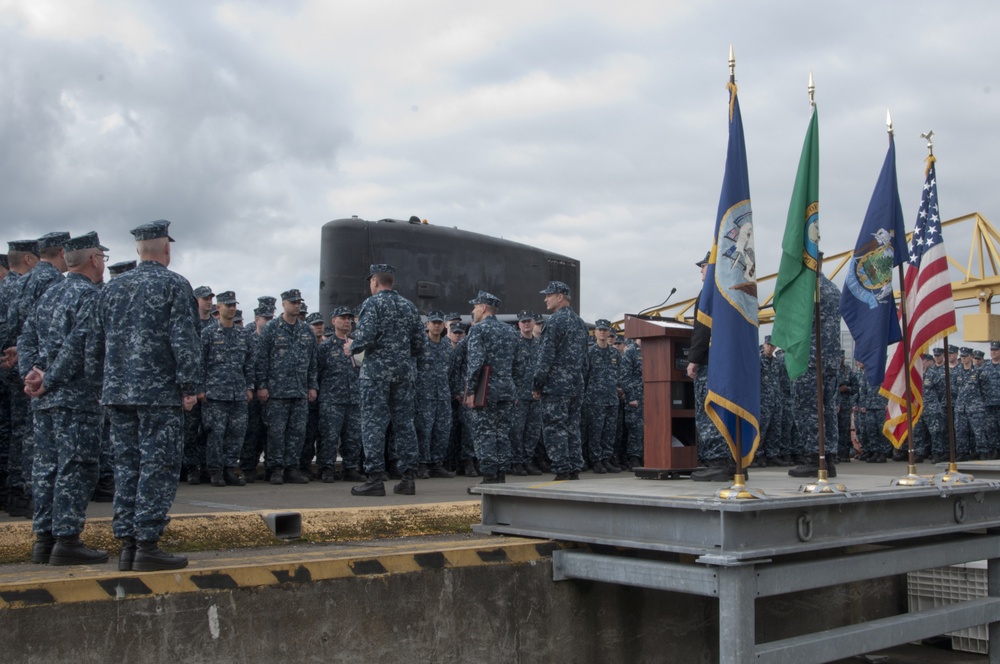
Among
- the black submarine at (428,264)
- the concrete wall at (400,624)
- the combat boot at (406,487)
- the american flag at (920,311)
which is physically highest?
the black submarine at (428,264)

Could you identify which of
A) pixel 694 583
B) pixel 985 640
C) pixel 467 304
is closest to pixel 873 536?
pixel 694 583

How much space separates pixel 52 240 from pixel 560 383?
444 cm

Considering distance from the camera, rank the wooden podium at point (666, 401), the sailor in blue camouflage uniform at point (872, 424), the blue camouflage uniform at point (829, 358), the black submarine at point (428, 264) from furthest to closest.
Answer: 1. the sailor in blue camouflage uniform at point (872, 424)
2. the black submarine at point (428, 264)
3. the blue camouflage uniform at point (829, 358)
4. the wooden podium at point (666, 401)

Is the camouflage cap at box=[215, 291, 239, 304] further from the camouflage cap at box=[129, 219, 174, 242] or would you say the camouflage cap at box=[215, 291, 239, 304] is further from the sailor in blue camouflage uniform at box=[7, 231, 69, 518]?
the camouflage cap at box=[129, 219, 174, 242]

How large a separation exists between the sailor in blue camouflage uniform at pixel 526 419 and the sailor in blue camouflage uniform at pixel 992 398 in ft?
30.9

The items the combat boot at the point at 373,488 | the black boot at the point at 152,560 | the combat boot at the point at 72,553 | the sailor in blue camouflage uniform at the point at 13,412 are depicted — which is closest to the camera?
the black boot at the point at 152,560

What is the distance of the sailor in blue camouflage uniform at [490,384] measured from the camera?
8.54m

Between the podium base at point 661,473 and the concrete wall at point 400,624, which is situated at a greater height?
the podium base at point 661,473

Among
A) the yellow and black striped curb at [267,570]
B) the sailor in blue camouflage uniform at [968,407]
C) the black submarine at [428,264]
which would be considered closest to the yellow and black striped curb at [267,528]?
the yellow and black striped curb at [267,570]

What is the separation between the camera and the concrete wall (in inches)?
139

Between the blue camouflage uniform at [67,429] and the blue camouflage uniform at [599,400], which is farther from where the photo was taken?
the blue camouflage uniform at [599,400]

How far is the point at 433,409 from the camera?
10422 mm

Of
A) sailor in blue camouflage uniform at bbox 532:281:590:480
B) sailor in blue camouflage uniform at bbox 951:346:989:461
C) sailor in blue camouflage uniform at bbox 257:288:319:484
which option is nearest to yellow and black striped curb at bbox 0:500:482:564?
sailor in blue camouflage uniform at bbox 532:281:590:480

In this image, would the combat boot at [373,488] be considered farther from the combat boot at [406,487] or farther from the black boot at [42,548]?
the black boot at [42,548]
